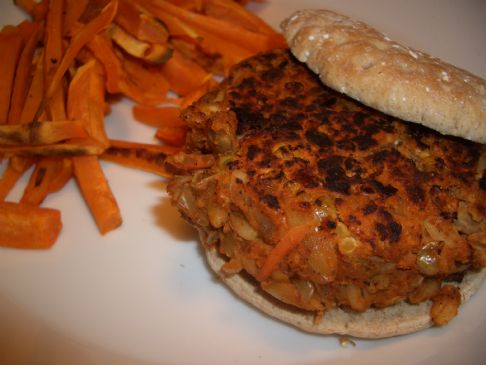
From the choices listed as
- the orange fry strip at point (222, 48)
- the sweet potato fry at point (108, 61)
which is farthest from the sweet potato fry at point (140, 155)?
the orange fry strip at point (222, 48)

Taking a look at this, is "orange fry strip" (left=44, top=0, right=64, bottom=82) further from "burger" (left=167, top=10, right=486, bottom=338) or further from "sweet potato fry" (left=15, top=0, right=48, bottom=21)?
"burger" (left=167, top=10, right=486, bottom=338)

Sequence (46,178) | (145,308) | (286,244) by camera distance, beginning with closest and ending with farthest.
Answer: (286,244) → (145,308) → (46,178)

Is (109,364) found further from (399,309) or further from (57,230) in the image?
(399,309)

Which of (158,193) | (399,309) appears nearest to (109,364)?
(158,193)

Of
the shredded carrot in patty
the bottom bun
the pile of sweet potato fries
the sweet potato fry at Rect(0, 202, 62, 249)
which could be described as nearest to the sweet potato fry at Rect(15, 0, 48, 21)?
the pile of sweet potato fries

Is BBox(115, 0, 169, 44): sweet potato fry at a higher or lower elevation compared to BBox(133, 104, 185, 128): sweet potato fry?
higher

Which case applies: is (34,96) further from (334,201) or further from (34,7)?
(334,201)

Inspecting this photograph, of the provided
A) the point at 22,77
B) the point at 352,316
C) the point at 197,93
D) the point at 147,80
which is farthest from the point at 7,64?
the point at 352,316
